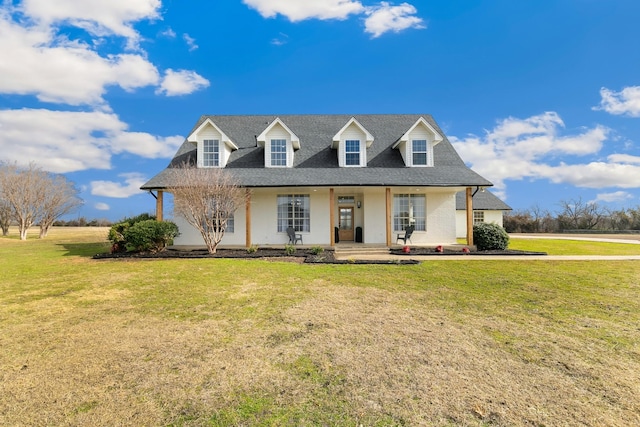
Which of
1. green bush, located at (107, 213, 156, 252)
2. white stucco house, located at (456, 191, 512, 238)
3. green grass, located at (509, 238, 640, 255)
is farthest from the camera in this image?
white stucco house, located at (456, 191, 512, 238)

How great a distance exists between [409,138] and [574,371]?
15622 mm

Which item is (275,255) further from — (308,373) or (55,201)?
(55,201)

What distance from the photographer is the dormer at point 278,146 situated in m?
17.8

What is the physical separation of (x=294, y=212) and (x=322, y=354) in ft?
44.6

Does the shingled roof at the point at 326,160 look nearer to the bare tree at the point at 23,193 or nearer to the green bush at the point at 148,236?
the green bush at the point at 148,236

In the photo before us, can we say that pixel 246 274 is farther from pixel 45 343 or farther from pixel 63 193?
pixel 63 193

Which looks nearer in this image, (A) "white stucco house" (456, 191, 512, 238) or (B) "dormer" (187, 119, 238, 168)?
(B) "dormer" (187, 119, 238, 168)

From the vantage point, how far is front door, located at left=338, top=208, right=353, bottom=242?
61.2 feet

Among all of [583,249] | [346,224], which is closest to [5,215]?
[346,224]

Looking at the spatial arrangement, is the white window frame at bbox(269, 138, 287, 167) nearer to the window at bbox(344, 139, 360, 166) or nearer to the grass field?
the window at bbox(344, 139, 360, 166)

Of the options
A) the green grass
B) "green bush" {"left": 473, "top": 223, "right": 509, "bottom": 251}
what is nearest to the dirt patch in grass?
"green bush" {"left": 473, "top": 223, "right": 509, "bottom": 251}

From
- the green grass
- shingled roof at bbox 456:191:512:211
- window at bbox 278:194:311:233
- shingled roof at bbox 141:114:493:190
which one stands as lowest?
the green grass

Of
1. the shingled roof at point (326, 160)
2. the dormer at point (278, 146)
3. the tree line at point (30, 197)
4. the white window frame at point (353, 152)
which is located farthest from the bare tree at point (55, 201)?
the white window frame at point (353, 152)

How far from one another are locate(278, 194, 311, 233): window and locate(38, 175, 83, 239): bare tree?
1067 inches
